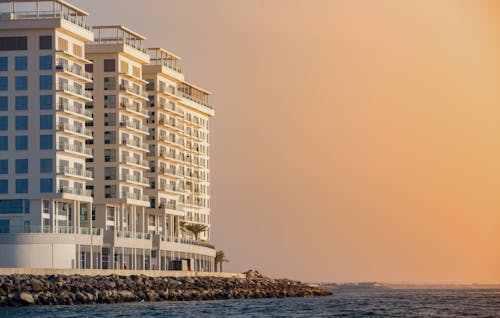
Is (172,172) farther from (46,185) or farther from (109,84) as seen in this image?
(46,185)

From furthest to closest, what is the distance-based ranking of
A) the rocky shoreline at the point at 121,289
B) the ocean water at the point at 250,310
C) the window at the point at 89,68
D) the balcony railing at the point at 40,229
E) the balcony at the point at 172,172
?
the balcony at the point at 172,172 < the window at the point at 89,68 < the balcony railing at the point at 40,229 < the rocky shoreline at the point at 121,289 < the ocean water at the point at 250,310

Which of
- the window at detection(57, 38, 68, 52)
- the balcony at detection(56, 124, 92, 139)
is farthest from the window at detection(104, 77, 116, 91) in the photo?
the window at detection(57, 38, 68, 52)

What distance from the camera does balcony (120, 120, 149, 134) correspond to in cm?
14725

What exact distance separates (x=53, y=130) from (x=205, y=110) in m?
62.4

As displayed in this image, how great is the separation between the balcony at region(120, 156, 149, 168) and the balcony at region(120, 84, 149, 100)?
7.64m

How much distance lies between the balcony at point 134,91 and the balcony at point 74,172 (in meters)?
14.2

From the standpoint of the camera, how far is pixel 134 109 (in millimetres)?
150500

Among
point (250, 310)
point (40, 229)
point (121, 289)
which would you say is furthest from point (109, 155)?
point (250, 310)

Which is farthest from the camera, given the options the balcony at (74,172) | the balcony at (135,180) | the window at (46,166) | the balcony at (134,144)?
the balcony at (134,144)

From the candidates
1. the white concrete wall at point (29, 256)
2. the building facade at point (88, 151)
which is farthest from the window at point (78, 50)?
the white concrete wall at point (29, 256)

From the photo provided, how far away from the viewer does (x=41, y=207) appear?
127 m

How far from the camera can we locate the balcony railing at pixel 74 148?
422 feet

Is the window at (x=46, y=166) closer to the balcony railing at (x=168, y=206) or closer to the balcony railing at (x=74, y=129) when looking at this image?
the balcony railing at (x=74, y=129)

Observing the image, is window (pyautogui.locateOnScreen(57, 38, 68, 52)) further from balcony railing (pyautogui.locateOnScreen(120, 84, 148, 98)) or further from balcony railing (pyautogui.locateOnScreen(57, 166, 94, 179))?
balcony railing (pyautogui.locateOnScreen(120, 84, 148, 98))
